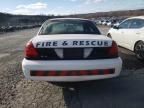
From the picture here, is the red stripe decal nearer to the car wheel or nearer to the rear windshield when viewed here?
the rear windshield

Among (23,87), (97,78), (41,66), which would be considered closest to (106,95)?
(97,78)

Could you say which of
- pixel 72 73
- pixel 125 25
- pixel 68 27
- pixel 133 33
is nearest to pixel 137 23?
pixel 133 33

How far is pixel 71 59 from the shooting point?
Answer: 190 inches

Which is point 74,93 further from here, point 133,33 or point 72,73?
point 133,33

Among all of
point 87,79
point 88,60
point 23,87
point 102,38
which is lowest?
point 23,87

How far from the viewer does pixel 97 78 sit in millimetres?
4848

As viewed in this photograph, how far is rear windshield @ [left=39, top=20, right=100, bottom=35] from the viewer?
5.92 metres

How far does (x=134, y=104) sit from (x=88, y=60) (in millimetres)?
1105

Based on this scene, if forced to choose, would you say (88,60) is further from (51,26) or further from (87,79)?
(51,26)

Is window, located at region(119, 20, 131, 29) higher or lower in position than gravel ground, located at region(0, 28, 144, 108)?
higher

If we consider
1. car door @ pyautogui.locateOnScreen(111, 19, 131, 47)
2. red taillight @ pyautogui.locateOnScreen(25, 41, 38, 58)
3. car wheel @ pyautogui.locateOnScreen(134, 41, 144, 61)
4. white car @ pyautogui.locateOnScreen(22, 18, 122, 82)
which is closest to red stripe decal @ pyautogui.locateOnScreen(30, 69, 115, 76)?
white car @ pyautogui.locateOnScreen(22, 18, 122, 82)

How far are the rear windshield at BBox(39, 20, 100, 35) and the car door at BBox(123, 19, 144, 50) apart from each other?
2939 mm

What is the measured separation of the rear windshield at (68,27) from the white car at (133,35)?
2.78m

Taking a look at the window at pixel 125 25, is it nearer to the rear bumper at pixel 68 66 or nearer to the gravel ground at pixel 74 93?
the gravel ground at pixel 74 93
